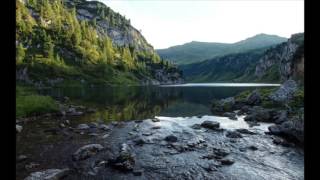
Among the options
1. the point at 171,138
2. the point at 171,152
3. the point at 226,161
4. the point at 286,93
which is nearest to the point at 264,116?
the point at 286,93

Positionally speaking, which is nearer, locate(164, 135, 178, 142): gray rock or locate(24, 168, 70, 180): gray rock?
locate(24, 168, 70, 180): gray rock

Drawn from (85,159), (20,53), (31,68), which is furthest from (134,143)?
(20,53)

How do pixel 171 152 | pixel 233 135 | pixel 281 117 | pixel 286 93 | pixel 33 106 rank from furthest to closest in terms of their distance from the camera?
pixel 286 93 → pixel 33 106 → pixel 281 117 → pixel 233 135 → pixel 171 152

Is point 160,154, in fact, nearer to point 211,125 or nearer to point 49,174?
point 49,174

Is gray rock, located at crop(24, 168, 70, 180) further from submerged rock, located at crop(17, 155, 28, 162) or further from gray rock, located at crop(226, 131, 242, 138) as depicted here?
gray rock, located at crop(226, 131, 242, 138)

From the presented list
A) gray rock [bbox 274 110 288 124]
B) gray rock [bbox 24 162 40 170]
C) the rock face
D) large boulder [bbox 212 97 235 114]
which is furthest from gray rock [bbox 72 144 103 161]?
the rock face

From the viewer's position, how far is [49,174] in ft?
72.1

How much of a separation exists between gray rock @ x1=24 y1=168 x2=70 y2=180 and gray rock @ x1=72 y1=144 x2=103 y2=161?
379cm

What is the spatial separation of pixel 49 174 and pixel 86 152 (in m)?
6.18

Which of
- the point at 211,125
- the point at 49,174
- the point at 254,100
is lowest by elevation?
the point at 49,174

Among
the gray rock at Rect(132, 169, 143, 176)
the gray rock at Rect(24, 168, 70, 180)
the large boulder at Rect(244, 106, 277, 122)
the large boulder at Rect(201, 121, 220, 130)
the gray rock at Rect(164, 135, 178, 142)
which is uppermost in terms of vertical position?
the large boulder at Rect(244, 106, 277, 122)

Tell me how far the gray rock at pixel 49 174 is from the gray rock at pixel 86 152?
12.4 ft

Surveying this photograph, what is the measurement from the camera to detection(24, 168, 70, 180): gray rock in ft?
69.8
